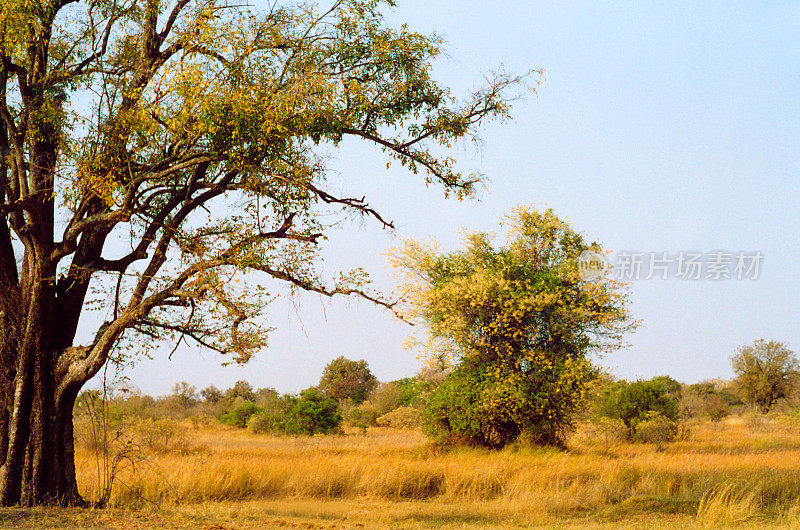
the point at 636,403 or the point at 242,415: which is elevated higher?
the point at 636,403

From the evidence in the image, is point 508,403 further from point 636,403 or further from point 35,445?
point 35,445

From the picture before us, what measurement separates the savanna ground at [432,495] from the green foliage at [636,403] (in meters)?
10.5

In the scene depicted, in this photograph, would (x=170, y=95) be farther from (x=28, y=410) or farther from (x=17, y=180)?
(x=28, y=410)

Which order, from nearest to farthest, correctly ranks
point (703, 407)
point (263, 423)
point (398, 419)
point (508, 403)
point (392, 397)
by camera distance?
point (508, 403) → point (263, 423) → point (398, 419) → point (703, 407) → point (392, 397)

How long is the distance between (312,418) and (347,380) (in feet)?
83.5

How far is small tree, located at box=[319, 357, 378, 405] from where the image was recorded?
53.2m

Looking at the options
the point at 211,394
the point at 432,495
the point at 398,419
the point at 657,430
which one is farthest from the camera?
the point at 211,394

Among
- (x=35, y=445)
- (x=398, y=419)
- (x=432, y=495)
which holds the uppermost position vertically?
(x=35, y=445)

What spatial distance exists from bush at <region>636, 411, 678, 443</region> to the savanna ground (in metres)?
8.95

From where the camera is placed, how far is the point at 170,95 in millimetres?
10617

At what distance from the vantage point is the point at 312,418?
28.5 meters

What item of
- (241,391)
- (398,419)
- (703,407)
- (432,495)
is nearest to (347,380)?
(241,391)

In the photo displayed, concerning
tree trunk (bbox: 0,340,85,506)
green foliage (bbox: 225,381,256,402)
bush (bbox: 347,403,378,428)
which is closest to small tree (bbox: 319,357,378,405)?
green foliage (bbox: 225,381,256,402)

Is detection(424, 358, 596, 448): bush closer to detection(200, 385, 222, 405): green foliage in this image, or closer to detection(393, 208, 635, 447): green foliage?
detection(393, 208, 635, 447): green foliage
